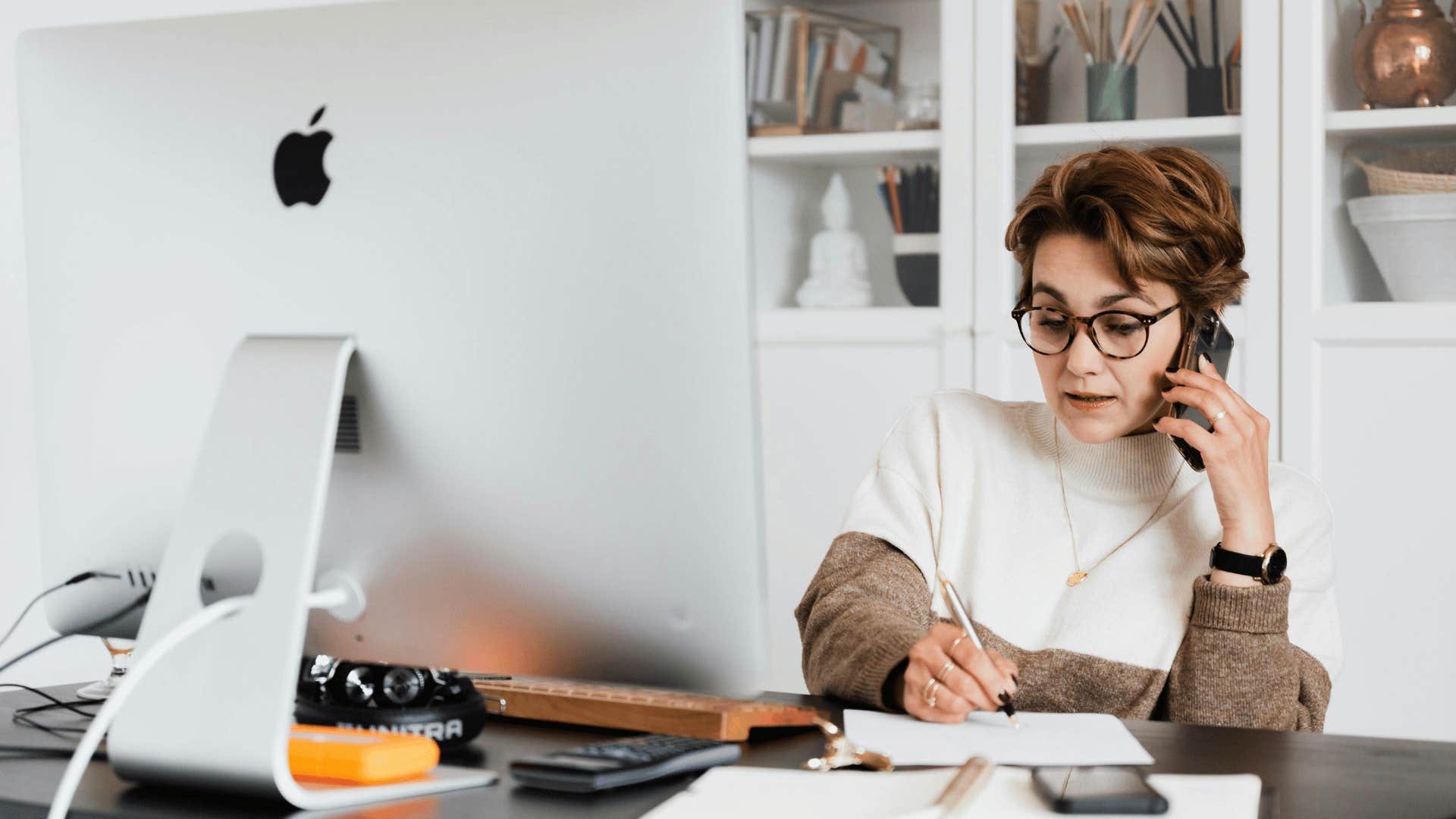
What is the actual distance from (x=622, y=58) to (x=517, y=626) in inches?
13.9

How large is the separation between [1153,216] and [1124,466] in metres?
0.27

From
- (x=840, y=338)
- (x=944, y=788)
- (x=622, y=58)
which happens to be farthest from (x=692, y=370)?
(x=840, y=338)

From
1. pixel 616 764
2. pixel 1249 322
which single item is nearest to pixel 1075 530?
pixel 616 764

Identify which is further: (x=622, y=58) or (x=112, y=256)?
(x=112, y=256)

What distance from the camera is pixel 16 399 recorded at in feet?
8.42

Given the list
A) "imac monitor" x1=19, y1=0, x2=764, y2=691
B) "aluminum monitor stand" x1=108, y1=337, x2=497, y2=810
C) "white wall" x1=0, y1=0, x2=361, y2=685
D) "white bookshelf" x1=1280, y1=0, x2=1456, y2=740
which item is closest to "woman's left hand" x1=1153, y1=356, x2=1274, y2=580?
"imac monitor" x1=19, y1=0, x2=764, y2=691

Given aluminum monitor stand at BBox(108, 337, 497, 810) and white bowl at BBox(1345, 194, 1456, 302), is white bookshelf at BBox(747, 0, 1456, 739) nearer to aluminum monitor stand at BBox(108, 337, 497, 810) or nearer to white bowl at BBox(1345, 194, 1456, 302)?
white bowl at BBox(1345, 194, 1456, 302)

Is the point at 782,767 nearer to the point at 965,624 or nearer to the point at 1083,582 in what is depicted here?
the point at 965,624

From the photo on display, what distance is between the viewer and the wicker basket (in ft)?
8.14

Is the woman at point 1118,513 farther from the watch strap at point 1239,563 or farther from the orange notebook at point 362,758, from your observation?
the orange notebook at point 362,758

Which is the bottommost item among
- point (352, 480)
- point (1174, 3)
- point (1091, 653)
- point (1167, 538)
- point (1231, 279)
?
point (1091, 653)

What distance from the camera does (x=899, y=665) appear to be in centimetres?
116

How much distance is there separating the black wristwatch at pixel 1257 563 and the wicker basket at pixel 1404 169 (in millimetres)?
1415

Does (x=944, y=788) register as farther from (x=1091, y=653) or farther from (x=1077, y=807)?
(x=1091, y=653)
